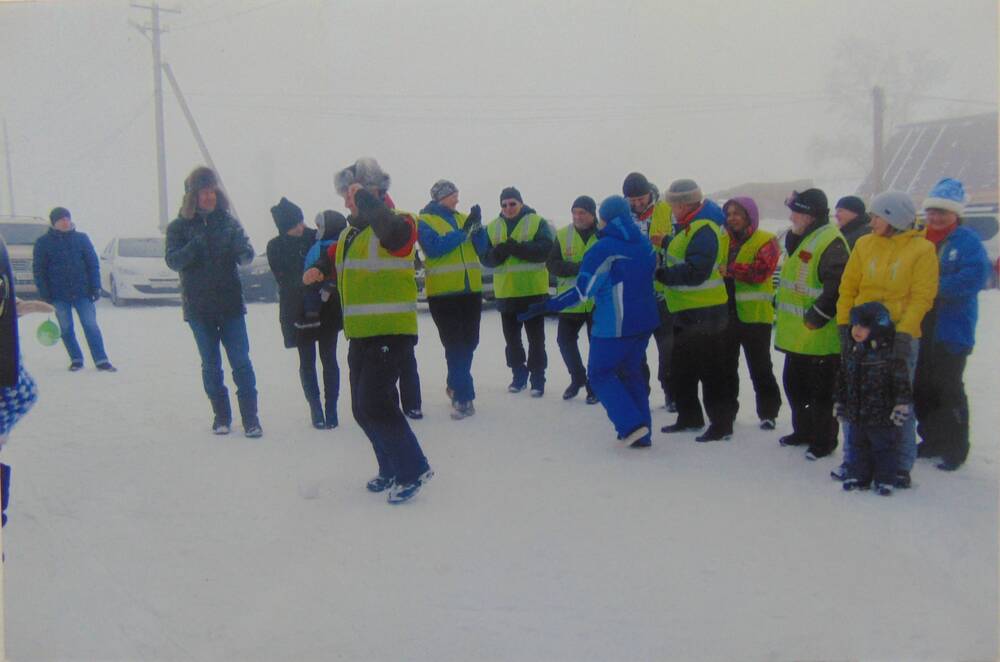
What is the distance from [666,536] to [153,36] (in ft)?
15.1

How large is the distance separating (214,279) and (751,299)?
3524 millimetres

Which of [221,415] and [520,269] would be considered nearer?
[221,415]

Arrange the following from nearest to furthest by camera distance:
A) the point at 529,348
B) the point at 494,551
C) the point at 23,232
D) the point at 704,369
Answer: the point at 494,551
the point at 704,369
the point at 529,348
the point at 23,232

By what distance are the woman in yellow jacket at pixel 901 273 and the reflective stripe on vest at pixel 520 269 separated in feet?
8.89

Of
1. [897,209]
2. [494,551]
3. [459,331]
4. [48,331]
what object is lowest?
[494,551]

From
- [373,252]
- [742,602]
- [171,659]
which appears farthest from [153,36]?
[742,602]

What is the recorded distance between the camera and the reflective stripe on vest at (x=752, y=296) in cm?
500

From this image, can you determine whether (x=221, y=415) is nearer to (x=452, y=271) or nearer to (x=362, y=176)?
(x=452, y=271)

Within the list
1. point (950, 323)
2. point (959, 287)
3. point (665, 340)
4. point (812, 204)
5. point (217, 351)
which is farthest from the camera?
point (665, 340)

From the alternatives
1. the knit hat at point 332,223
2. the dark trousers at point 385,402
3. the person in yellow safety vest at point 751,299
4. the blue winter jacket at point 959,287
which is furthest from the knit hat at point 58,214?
the blue winter jacket at point 959,287

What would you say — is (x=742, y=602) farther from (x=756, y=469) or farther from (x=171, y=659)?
(x=171, y=659)

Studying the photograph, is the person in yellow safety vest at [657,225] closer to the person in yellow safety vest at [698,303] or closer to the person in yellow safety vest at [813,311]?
the person in yellow safety vest at [698,303]

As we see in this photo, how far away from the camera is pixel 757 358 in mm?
5125

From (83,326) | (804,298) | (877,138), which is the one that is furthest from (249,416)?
(877,138)
